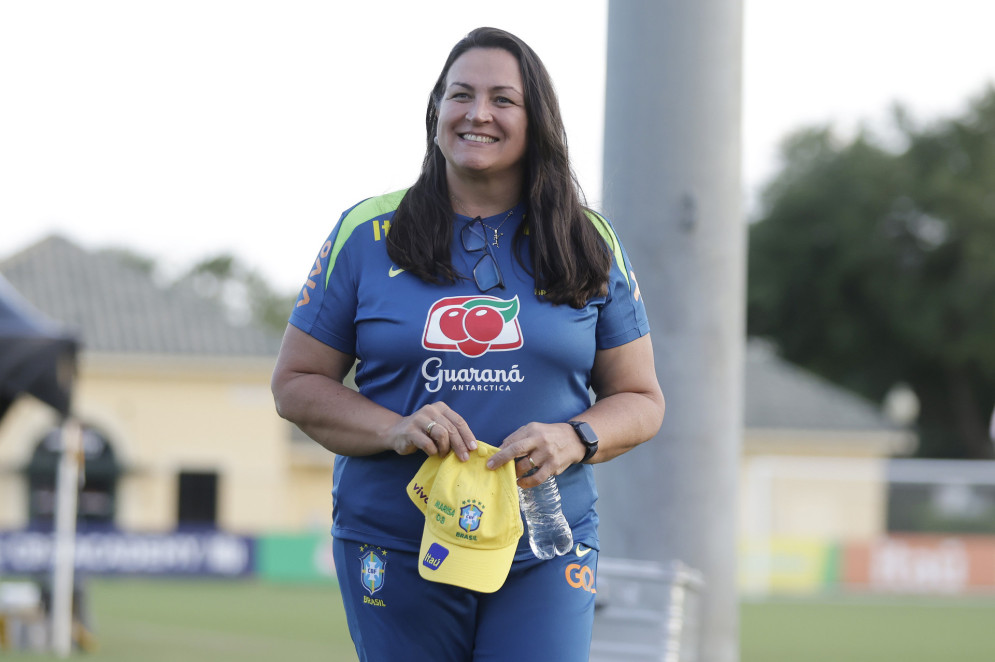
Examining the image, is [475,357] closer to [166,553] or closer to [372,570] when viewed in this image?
[372,570]

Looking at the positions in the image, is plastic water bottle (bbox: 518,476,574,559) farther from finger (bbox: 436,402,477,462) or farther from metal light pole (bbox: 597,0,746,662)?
metal light pole (bbox: 597,0,746,662)

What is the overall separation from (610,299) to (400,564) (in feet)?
2.18

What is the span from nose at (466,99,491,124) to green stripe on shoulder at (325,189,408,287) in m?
0.24

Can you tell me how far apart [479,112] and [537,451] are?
2.23 feet

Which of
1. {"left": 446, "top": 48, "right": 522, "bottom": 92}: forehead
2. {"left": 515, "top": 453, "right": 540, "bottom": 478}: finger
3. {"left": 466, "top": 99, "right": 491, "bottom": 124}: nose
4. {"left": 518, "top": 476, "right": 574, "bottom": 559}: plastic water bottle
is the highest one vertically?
{"left": 446, "top": 48, "right": 522, "bottom": 92}: forehead

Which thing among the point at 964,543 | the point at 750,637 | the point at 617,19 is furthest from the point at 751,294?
the point at 617,19

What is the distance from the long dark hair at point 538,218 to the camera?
2.73 metres

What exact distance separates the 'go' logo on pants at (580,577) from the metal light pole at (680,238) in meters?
1.55

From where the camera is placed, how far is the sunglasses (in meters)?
2.73

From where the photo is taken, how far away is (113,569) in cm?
2312

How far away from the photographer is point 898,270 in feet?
159

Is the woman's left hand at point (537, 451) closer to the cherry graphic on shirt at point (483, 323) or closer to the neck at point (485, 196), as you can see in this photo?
the cherry graphic on shirt at point (483, 323)

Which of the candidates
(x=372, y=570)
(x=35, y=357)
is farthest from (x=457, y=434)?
(x=35, y=357)

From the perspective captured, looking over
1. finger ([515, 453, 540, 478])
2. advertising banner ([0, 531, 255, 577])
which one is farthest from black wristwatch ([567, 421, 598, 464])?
advertising banner ([0, 531, 255, 577])
